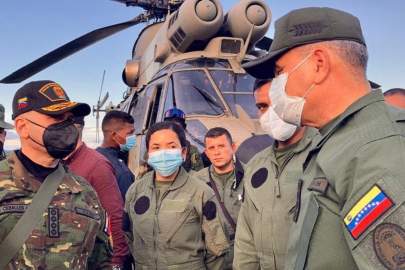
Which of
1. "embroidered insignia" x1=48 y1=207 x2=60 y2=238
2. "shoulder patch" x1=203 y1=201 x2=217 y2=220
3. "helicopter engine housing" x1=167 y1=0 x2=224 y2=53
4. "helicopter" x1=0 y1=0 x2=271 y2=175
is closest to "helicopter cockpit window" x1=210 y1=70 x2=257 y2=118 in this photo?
"helicopter" x1=0 y1=0 x2=271 y2=175

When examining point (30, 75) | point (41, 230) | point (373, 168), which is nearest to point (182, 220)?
point (41, 230)

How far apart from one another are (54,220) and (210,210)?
1.31 metres

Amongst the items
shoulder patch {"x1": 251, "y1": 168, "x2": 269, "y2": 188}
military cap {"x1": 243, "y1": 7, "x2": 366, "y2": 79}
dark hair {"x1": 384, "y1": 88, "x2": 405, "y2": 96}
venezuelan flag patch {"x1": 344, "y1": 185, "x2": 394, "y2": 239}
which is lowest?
shoulder patch {"x1": 251, "y1": 168, "x2": 269, "y2": 188}

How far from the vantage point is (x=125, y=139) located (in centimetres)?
461

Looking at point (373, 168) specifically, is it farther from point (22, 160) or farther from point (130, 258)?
point (130, 258)

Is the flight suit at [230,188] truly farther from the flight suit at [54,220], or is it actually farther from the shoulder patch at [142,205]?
the flight suit at [54,220]

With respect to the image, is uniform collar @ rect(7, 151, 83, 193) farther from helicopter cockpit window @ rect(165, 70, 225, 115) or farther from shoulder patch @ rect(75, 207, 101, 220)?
helicopter cockpit window @ rect(165, 70, 225, 115)

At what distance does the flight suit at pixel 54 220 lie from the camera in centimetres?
208

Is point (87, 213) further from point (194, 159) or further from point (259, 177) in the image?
point (194, 159)

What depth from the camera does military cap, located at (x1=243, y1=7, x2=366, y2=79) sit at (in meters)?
1.56

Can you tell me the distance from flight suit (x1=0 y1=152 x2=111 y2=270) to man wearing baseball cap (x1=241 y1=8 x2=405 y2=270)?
4.07 ft

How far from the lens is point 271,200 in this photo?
2627mm

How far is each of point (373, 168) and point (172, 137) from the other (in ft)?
8.03

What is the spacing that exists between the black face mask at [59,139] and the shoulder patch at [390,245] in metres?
1.83
